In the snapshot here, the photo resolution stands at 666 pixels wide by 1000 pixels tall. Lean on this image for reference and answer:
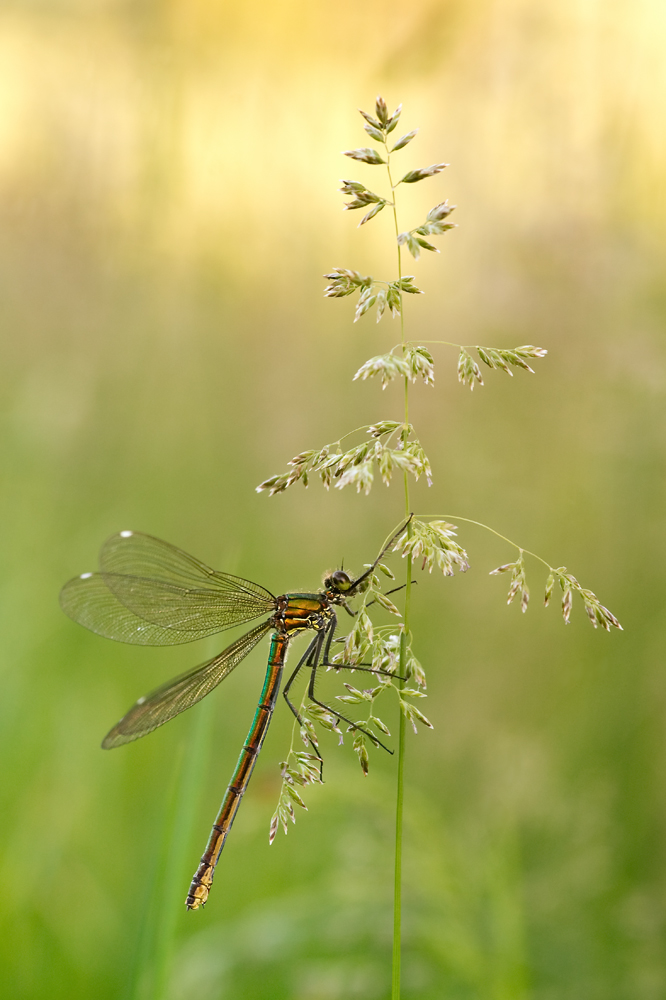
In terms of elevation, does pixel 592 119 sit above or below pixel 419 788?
above

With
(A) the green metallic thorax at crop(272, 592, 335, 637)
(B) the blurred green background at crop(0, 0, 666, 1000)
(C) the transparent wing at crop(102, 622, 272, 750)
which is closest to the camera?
(C) the transparent wing at crop(102, 622, 272, 750)

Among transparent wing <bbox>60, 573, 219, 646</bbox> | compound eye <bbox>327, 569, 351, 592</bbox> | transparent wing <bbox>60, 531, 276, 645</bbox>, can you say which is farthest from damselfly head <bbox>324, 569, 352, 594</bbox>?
transparent wing <bbox>60, 573, 219, 646</bbox>

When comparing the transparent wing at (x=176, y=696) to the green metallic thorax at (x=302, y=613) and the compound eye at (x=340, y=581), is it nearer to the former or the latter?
the green metallic thorax at (x=302, y=613)

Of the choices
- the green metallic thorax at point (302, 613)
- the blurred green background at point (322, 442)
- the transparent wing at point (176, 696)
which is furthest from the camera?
the blurred green background at point (322, 442)

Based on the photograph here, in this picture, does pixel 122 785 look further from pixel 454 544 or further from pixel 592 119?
pixel 592 119

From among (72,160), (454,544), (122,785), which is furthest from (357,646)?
(72,160)

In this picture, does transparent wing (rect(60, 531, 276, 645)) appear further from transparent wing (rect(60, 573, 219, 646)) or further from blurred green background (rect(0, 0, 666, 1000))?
blurred green background (rect(0, 0, 666, 1000))

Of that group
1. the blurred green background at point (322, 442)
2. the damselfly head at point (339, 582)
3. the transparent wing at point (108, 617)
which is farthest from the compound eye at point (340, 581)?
the transparent wing at point (108, 617)
